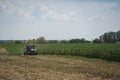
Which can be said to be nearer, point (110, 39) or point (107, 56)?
point (107, 56)

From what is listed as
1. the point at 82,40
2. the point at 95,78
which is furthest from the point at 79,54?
the point at 82,40

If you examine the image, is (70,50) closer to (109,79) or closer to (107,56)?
(107,56)

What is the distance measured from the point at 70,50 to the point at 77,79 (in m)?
29.9

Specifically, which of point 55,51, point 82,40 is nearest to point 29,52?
point 55,51

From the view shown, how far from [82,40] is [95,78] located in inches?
4331

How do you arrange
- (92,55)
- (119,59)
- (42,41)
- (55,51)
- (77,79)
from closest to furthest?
(77,79) < (119,59) < (92,55) < (55,51) < (42,41)

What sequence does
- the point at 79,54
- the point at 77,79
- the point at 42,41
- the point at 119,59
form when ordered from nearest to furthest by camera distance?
the point at 77,79 < the point at 119,59 < the point at 79,54 < the point at 42,41

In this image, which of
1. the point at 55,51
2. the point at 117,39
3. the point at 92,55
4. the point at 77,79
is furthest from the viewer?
the point at 117,39

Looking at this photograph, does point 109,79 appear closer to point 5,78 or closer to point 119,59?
point 5,78

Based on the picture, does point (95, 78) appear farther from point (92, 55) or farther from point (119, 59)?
point (92, 55)

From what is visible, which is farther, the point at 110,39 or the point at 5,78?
the point at 110,39

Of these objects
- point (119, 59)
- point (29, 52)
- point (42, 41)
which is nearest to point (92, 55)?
point (119, 59)

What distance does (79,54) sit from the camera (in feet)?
140

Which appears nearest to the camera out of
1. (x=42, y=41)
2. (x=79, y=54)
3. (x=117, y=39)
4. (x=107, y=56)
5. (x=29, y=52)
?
(x=107, y=56)
